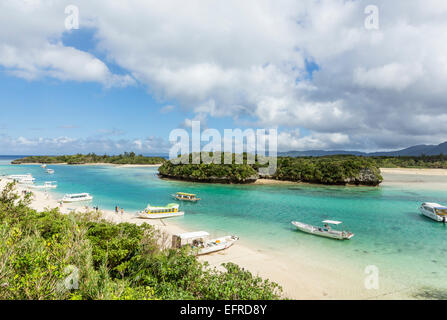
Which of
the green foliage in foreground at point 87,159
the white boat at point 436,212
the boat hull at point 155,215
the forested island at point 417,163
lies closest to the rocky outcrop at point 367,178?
the white boat at point 436,212

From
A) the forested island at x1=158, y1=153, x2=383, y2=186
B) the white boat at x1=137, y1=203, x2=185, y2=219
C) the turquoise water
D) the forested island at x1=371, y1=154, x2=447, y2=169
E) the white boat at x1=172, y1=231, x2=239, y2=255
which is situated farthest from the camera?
the forested island at x1=371, y1=154, x2=447, y2=169

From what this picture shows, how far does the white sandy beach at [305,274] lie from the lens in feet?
37.6

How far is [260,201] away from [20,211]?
1119 inches

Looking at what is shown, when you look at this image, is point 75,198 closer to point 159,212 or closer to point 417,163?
point 159,212

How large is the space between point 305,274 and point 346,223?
1401cm

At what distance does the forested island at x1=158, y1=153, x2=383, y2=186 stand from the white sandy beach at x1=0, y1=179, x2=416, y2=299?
38.6 metres

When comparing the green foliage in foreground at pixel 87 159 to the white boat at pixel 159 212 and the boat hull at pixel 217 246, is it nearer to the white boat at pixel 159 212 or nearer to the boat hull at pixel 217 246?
the white boat at pixel 159 212

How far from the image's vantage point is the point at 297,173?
5866 cm

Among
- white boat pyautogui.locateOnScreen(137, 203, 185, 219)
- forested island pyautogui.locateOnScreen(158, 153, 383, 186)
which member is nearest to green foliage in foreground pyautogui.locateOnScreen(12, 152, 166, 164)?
forested island pyautogui.locateOnScreen(158, 153, 383, 186)

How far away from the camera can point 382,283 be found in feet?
41.6

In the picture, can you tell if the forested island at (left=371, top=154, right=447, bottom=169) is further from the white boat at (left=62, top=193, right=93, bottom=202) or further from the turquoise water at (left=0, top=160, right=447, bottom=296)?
the white boat at (left=62, top=193, right=93, bottom=202)

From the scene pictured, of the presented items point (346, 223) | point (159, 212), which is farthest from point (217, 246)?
point (346, 223)

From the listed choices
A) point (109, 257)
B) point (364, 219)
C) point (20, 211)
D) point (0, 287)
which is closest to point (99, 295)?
point (0, 287)

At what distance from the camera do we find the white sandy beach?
Answer: 11.4 meters
